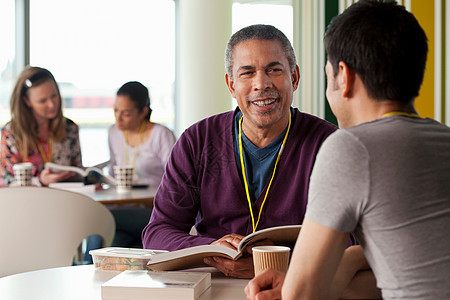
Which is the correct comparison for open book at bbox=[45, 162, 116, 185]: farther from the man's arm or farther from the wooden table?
the man's arm

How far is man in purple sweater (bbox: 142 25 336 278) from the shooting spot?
194 centimetres

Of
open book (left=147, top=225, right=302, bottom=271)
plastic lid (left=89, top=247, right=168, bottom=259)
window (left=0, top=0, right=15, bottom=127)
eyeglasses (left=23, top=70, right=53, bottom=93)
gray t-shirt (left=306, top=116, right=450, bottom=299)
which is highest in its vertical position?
window (left=0, top=0, right=15, bottom=127)

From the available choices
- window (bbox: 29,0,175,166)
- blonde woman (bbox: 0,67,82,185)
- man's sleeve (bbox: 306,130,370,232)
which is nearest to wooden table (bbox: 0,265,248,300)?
man's sleeve (bbox: 306,130,370,232)

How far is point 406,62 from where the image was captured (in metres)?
1.03

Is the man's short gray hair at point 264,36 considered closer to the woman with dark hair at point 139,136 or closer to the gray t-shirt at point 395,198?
the gray t-shirt at point 395,198

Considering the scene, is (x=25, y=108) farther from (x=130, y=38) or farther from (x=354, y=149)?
(x=354, y=149)

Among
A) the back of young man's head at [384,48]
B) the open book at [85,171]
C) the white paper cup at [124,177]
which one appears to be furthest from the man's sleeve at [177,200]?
the open book at [85,171]

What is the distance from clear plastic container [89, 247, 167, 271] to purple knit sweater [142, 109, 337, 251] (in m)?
0.31

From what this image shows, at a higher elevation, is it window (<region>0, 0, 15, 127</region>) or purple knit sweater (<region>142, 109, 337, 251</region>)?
window (<region>0, 0, 15, 127</region>)

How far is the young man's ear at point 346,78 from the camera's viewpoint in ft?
3.49

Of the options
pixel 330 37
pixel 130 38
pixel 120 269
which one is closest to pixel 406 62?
pixel 330 37

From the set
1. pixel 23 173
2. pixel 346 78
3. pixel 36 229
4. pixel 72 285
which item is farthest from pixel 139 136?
pixel 346 78

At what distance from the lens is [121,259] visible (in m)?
1.54

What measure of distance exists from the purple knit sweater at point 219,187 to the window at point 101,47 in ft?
13.8
